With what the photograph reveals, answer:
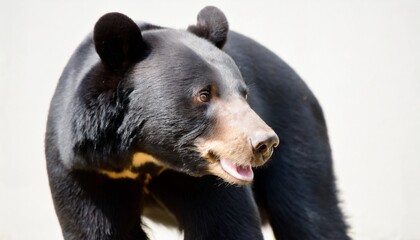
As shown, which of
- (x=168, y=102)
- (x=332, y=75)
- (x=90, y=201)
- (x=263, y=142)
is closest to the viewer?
(x=263, y=142)

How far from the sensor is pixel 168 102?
4590 mm

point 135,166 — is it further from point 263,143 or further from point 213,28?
point 263,143

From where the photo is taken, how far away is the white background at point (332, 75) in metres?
8.86

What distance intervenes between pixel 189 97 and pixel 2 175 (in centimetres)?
460

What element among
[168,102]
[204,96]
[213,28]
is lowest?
[168,102]

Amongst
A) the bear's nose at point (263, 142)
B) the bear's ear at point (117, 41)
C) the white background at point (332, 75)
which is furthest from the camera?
the white background at point (332, 75)

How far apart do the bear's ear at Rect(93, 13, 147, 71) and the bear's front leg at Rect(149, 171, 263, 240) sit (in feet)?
2.49

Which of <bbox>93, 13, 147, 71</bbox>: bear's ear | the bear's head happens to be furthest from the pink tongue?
<bbox>93, 13, 147, 71</bbox>: bear's ear

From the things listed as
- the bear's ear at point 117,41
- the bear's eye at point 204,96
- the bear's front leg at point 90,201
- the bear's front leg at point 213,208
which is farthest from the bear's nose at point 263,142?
the bear's front leg at point 90,201

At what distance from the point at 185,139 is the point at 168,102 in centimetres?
19

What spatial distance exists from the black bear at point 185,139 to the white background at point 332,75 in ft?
9.56

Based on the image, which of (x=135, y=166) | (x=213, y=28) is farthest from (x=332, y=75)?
(x=135, y=166)

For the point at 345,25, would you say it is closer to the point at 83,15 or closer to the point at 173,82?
the point at 83,15

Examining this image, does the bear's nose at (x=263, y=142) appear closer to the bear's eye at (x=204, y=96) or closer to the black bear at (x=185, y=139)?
the black bear at (x=185, y=139)
